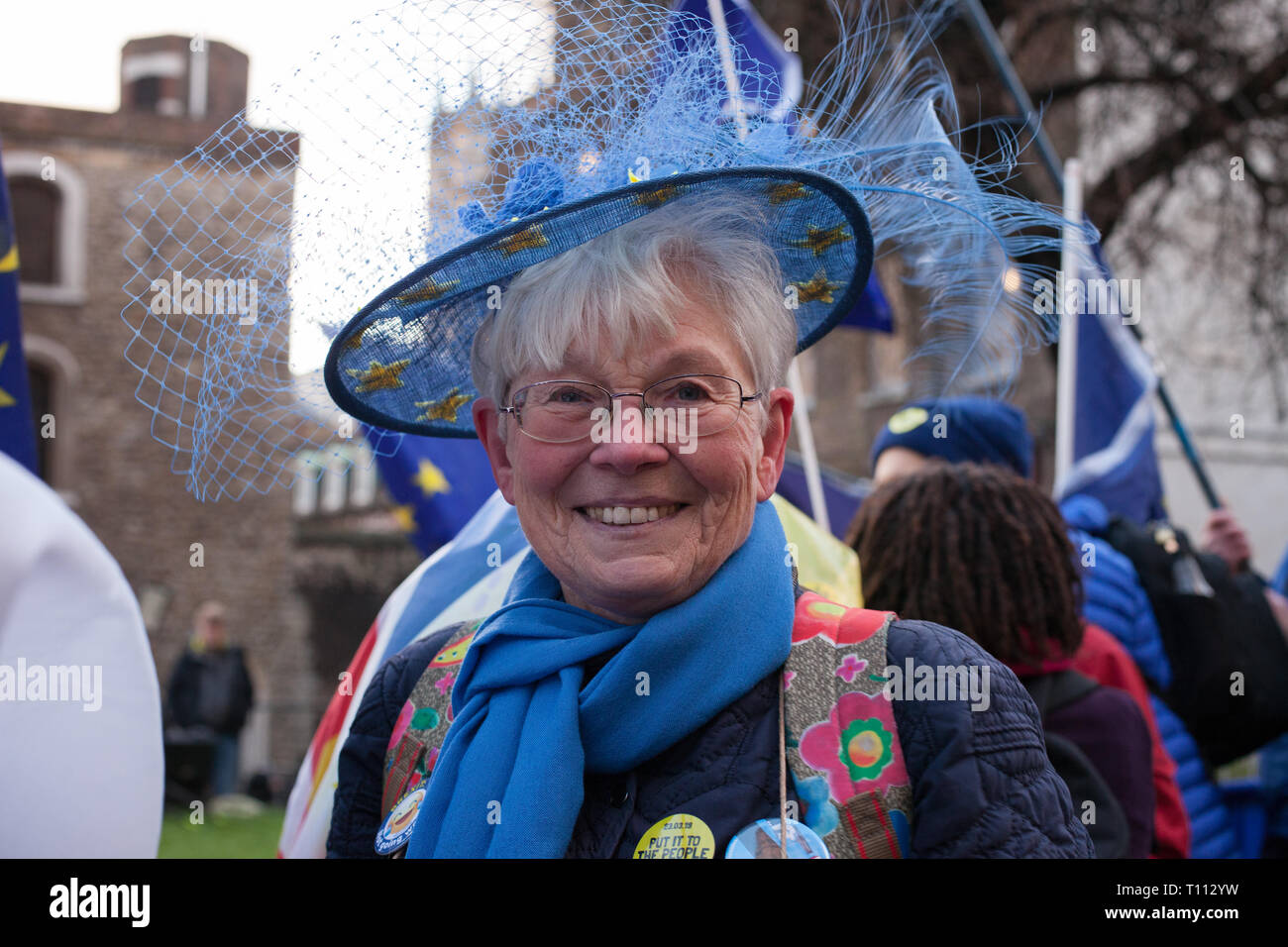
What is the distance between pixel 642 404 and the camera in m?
1.60

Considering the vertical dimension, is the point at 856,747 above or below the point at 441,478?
below

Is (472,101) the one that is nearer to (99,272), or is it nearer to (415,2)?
(415,2)

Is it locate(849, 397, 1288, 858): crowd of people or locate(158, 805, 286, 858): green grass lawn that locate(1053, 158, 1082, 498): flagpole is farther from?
locate(158, 805, 286, 858): green grass lawn

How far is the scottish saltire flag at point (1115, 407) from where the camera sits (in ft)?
14.0

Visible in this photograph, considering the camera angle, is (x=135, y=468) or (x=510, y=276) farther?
(x=135, y=468)

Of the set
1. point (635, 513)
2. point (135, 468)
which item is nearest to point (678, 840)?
point (635, 513)

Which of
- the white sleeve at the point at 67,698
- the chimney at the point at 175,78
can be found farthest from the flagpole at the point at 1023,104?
the chimney at the point at 175,78

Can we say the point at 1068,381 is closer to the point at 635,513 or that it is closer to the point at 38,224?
the point at 635,513

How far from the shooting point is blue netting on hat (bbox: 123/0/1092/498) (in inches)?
65.9

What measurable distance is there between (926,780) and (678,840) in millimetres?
315

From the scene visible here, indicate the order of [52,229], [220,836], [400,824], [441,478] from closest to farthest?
[400,824] → [441,478] → [220,836] → [52,229]

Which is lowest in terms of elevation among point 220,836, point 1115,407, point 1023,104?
point 220,836

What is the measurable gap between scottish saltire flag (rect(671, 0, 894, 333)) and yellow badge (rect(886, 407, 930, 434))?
307 mm
